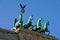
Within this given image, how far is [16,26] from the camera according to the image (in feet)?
81.5

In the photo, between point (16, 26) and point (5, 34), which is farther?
point (16, 26)

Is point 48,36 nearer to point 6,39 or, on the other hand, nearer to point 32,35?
point 32,35

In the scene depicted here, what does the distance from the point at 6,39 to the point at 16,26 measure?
86.8 inches

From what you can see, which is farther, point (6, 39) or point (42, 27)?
point (42, 27)

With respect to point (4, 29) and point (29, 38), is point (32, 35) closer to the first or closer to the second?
point (29, 38)

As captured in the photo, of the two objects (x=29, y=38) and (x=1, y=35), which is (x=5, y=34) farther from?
(x=29, y=38)

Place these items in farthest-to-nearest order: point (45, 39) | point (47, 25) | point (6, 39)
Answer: point (47, 25) < point (45, 39) < point (6, 39)

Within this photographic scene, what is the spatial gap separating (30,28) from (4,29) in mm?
2993

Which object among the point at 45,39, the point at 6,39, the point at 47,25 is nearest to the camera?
the point at 6,39

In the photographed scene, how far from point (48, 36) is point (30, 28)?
163 centimetres

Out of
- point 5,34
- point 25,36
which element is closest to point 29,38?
point 25,36

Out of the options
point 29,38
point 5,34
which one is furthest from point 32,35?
point 5,34

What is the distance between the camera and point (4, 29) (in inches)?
916

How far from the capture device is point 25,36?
23.9m
